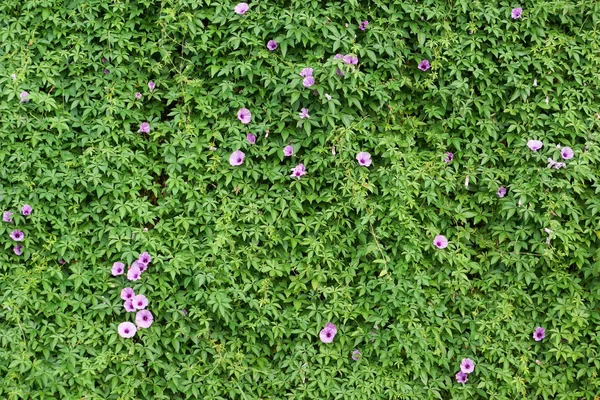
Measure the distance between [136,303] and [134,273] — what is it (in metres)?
0.14

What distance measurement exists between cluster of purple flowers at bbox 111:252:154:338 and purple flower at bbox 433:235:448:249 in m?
1.39

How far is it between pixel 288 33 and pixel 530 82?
124cm

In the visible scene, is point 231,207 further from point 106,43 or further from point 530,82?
point 530,82

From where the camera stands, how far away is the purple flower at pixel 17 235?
3.32 metres

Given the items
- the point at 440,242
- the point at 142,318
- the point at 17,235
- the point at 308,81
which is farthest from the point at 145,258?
the point at 440,242

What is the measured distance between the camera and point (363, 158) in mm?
3389

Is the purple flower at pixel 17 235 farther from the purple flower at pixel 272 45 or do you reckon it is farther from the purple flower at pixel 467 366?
the purple flower at pixel 467 366

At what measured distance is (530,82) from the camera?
11.4ft

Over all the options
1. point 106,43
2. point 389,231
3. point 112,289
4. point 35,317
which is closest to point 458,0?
point 389,231

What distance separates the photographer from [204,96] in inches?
134

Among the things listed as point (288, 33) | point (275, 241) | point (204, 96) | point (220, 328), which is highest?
point (288, 33)

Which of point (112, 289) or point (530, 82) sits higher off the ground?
point (530, 82)

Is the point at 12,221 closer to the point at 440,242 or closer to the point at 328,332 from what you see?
the point at 328,332

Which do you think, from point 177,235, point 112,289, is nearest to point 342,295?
point 177,235
